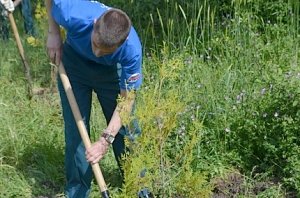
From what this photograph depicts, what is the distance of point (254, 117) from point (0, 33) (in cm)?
354

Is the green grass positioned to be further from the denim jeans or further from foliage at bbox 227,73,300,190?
the denim jeans

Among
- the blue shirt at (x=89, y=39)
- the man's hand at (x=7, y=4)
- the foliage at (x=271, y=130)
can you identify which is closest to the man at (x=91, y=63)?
the blue shirt at (x=89, y=39)

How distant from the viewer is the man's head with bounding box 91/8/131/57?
2.65 metres

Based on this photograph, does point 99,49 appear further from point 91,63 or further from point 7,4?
point 7,4

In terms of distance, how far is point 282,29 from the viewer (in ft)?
17.1

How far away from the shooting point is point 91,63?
127 inches

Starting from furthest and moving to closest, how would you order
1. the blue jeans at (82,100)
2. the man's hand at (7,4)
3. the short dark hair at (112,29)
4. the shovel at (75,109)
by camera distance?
the man's hand at (7,4) < the blue jeans at (82,100) < the shovel at (75,109) < the short dark hair at (112,29)

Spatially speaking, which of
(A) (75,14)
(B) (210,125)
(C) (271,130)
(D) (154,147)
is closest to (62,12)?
(A) (75,14)

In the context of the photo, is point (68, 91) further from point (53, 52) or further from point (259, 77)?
point (259, 77)

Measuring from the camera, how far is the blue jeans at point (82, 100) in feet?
10.7

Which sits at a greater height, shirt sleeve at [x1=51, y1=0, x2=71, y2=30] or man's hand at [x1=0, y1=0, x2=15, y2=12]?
shirt sleeve at [x1=51, y1=0, x2=71, y2=30]

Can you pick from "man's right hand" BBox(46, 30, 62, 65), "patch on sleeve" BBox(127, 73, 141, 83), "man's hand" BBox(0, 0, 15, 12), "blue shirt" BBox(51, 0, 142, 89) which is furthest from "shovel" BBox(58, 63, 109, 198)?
"man's hand" BBox(0, 0, 15, 12)

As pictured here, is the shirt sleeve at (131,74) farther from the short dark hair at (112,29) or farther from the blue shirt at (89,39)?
the short dark hair at (112,29)

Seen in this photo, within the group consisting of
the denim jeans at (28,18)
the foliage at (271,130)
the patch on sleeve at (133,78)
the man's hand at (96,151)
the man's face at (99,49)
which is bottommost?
the foliage at (271,130)
